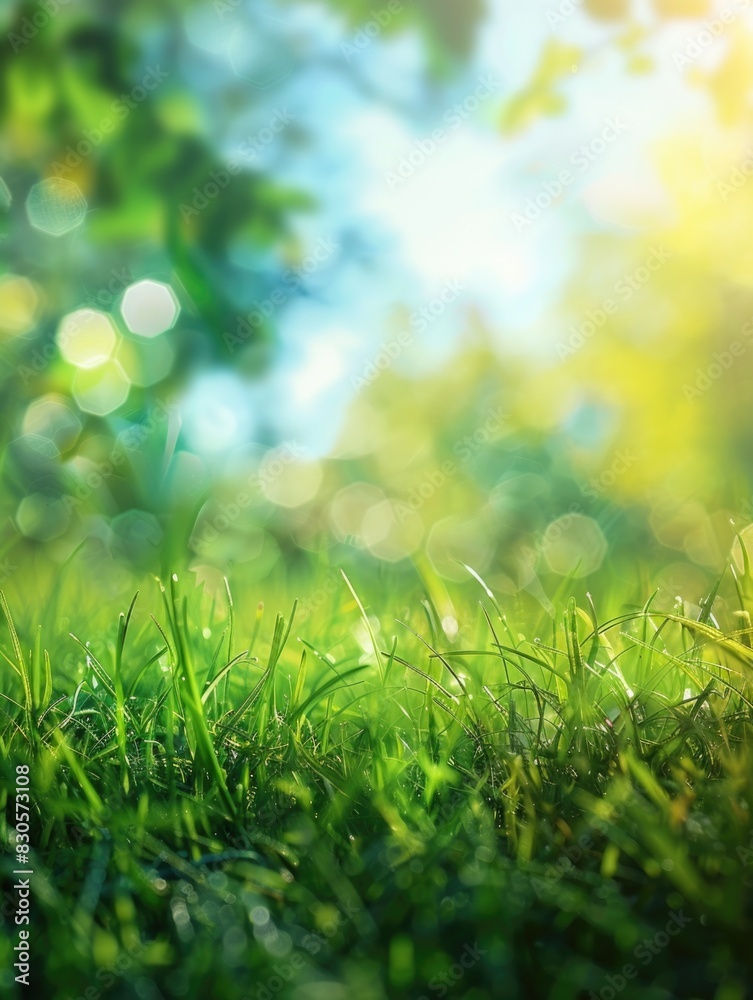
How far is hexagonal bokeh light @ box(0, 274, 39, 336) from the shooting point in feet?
10.8

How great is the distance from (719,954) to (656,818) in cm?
15

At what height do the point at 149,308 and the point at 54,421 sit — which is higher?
the point at 149,308

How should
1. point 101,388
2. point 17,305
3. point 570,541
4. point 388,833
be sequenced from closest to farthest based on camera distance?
point 388,833
point 101,388
point 17,305
point 570,541

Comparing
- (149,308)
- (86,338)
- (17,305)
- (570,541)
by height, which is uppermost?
(570,541)

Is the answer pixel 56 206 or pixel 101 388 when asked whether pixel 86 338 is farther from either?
pixel 56 206

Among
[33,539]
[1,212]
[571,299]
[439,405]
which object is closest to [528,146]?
[571,299]

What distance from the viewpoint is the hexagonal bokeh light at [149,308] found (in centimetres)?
332

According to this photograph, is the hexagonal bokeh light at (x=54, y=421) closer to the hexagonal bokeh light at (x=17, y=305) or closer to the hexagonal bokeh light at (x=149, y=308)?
the hexagonal bokeh light at (x=17, y=305)

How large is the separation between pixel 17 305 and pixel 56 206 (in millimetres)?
452

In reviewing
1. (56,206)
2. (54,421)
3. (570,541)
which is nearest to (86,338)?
(54,421)

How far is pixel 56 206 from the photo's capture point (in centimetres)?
322

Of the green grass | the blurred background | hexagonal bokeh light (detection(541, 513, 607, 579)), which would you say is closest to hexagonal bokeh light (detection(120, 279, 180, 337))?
the blurred background

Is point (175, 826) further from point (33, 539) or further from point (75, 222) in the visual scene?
point (33, 539)

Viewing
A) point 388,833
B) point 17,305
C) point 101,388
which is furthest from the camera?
point 17,305
